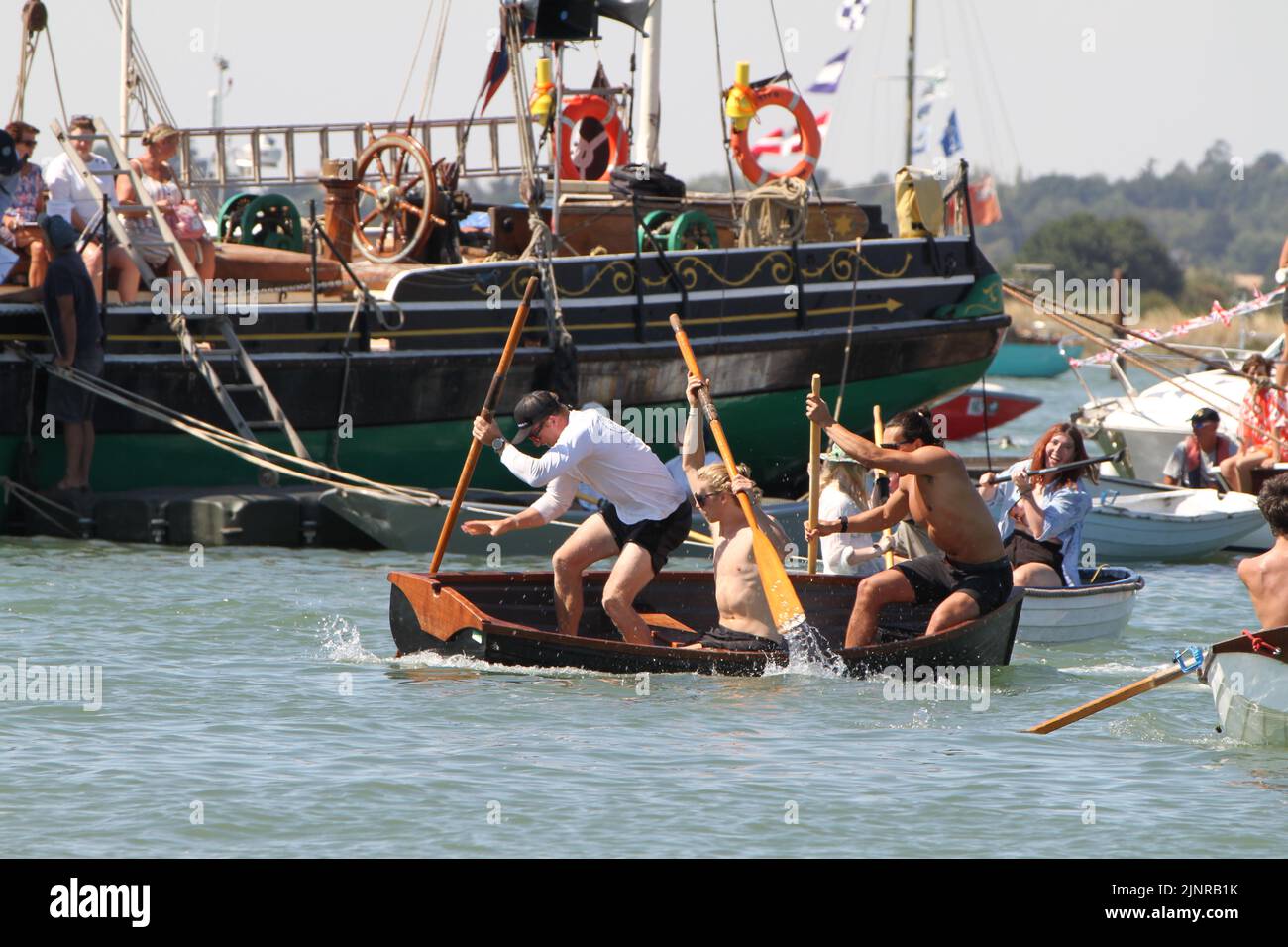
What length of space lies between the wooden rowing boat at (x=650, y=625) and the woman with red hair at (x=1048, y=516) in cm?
104

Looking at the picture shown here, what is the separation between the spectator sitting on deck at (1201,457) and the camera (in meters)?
17.6

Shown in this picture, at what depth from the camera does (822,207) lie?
65.3ft

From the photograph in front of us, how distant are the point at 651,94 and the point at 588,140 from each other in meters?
0.98

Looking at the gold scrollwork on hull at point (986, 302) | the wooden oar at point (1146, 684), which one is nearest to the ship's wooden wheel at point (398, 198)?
the gold scrollwork on hull at point (986, 302)

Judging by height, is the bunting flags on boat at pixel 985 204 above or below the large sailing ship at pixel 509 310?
above

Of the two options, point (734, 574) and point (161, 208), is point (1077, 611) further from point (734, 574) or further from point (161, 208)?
point (161, 208)

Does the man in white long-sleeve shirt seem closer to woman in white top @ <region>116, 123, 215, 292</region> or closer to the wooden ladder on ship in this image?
the wooden ladder on ship

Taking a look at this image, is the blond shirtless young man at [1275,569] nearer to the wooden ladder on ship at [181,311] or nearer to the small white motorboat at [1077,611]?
the small white motorboat at [1077,611]

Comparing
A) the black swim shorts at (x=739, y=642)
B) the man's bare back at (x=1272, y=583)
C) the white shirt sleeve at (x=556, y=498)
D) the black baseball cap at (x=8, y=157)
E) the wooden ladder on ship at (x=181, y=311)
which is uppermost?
the black baseball cap at (x=8, y=157)

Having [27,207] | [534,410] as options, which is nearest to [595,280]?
[27,207]

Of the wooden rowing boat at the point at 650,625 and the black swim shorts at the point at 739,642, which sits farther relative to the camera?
the black swim shorts at the point at 739,642

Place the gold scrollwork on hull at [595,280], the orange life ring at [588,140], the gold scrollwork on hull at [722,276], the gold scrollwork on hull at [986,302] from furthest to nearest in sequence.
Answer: the gold scrollwork on hull at [986,302], the orange life ring at [588,140], the gold scrollwork on hull at [722,276], the gold scrollwork on hull at [595,280]

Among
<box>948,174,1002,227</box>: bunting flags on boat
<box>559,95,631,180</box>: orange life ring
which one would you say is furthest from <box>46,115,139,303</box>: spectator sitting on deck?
<box>948,174,1002,227</box>: bunting flags on boat
